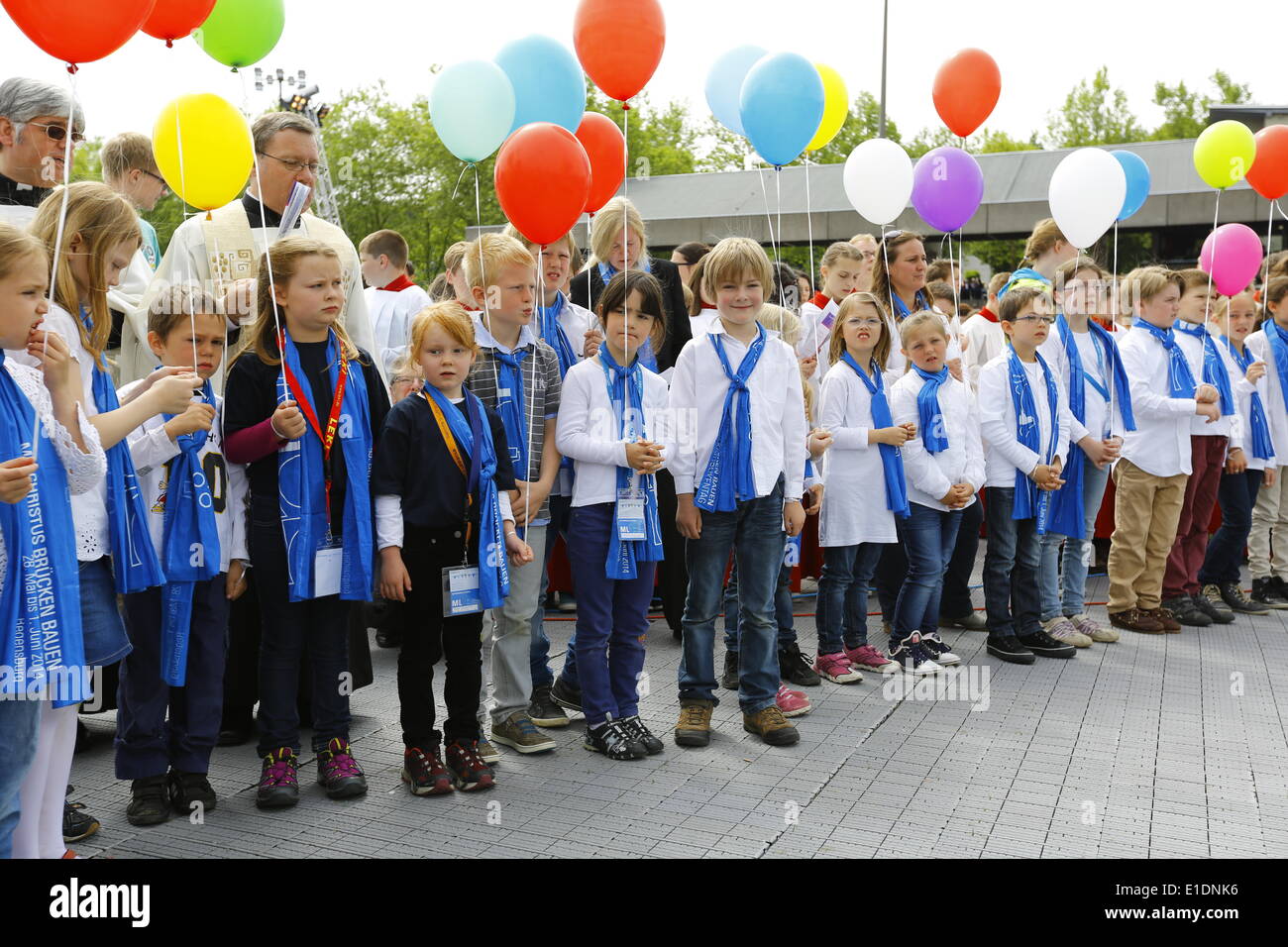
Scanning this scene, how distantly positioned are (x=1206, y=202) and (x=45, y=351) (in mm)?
20632

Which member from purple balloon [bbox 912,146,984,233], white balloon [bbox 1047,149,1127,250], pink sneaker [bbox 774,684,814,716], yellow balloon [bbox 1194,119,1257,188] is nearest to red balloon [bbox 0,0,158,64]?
pink sneaker [bbox 774,684,814,716]

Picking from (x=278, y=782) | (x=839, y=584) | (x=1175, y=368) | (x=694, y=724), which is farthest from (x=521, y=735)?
(x=1175, y=368)

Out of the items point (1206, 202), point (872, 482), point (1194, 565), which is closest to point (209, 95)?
point (872, 482)

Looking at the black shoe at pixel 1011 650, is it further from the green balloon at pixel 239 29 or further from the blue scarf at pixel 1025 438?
the green balloon at pixel 239 29

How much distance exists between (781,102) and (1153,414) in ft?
10.1

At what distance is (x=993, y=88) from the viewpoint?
6816 mm

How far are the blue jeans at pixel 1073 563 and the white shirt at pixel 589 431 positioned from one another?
9.59 feet

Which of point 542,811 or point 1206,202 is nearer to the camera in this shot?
point 542,811

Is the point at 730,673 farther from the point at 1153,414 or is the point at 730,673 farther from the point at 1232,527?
the point at 1232,527

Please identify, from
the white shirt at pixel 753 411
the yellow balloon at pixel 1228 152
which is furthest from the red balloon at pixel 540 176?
the yellow balloon at pixel 1228 152

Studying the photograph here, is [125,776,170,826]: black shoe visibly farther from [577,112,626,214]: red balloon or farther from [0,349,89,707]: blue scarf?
[577,112,626,214]: red balloon

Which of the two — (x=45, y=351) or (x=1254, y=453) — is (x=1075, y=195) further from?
(x=45, y=351)

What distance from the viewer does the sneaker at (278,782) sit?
3943mm

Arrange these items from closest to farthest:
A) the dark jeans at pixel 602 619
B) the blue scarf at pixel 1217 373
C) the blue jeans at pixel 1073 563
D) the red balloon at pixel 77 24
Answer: the red balloon at pixel 77 24, the dark jeans at pixel 602 619, the blue jeans at pixel 1073 563, the blue scarf at pixel 1217 373
